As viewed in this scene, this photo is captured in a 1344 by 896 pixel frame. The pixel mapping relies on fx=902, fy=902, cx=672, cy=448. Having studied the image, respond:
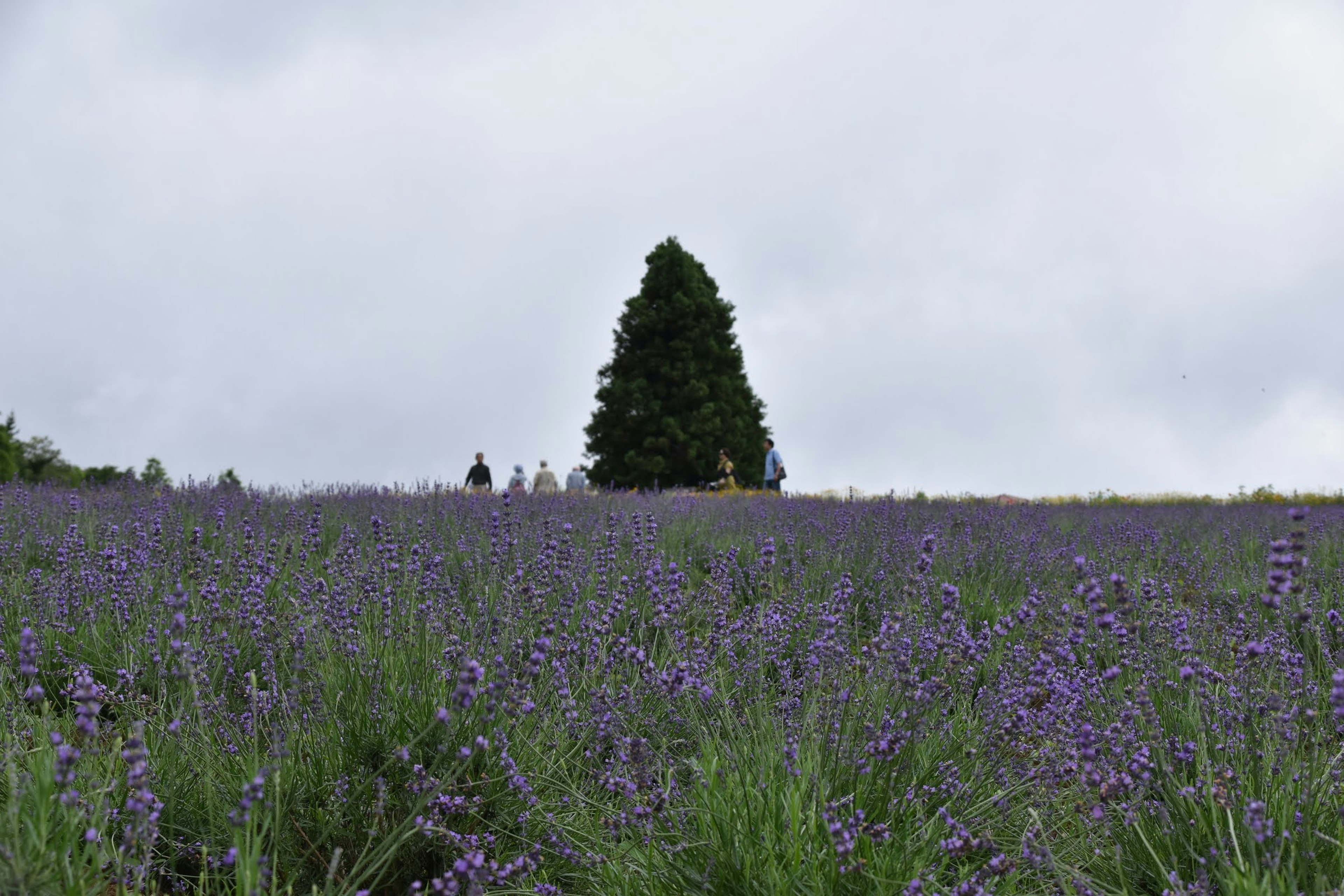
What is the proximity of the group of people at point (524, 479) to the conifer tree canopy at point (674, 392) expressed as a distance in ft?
21.7

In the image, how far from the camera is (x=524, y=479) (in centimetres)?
1847

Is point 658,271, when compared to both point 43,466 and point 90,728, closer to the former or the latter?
point 43,466

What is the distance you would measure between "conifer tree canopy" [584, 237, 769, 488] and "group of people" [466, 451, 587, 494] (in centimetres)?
662

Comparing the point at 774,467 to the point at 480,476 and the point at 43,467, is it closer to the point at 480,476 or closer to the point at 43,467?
the point at 480,476

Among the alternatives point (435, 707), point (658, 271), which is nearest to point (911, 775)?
point (435, 707)

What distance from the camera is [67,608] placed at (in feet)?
14.4

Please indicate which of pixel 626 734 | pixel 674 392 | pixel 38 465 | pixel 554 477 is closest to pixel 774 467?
pixel 554 477

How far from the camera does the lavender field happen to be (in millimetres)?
2232

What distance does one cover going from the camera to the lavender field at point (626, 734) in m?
2.23

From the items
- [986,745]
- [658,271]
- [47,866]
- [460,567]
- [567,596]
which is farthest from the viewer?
[658,271]

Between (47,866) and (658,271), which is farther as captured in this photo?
(658,271)

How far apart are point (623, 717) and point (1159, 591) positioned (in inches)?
131

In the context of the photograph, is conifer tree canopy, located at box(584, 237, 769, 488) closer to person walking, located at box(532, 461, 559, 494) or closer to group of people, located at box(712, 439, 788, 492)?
group of people, located at box(712, 439, 788, 492)

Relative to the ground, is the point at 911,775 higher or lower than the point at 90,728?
lower
